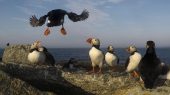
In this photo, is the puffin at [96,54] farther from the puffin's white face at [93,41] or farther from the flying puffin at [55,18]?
the flying puffin at [55,18]

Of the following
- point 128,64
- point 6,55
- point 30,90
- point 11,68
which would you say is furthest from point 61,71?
point 6,55

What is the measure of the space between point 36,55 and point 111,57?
129 inches

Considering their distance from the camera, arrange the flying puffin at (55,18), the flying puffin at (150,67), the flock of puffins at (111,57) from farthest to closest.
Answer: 1. the flying puffin at (55,18)
2. the flock of puffins at (111,57)
3. the flying puffin at (150,67)

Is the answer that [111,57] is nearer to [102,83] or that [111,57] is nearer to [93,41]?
[93,41]

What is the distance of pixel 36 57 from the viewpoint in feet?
59.7

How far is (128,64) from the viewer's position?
1794 centimetres

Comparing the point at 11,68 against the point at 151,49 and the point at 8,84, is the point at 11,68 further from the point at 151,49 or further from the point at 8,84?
the point at 151,49

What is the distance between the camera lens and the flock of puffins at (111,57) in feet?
46.5

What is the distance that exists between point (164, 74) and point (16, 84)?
17.5ft

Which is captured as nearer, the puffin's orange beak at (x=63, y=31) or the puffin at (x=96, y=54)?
the puffin at (x=96, y=54)

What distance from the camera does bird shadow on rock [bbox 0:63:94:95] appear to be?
1279cm

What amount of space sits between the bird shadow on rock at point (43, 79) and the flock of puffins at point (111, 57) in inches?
84.2

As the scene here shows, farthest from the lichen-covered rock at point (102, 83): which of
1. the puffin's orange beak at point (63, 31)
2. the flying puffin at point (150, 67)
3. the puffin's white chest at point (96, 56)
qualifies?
the puffin's orange beak at point (63, 31)

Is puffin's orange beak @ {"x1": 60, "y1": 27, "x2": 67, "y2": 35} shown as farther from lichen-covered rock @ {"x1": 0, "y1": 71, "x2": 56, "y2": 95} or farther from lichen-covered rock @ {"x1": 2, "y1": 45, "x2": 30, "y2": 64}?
lichen-covered rock @ {"x1": 0, "y1": 71, "x2": 56, "y2": 95}
